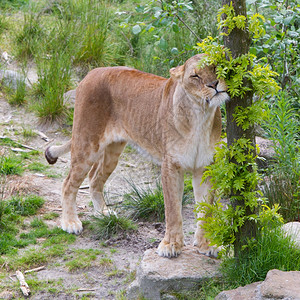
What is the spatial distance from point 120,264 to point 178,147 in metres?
1.31

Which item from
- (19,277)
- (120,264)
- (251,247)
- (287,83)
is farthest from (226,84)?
(287,83)

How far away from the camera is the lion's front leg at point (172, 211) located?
14.6 ft

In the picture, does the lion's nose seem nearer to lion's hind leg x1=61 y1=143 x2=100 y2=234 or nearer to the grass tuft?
lion's hind leg x1=61 y1=143 x2=100 y2=234

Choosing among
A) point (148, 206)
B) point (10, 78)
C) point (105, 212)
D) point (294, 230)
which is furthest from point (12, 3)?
point (294, 230)

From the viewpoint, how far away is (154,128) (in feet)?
16.6

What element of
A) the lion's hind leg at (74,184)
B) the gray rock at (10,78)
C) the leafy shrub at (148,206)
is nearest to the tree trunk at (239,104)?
the leafy shrub at (148,206)

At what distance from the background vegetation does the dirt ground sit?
7.8 inches

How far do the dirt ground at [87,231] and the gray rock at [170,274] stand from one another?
0.33 m

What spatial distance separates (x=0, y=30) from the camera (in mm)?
10461

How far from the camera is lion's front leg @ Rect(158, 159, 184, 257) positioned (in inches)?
175

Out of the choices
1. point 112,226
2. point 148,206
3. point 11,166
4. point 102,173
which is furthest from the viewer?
point 11,166

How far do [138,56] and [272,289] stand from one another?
7063 mm

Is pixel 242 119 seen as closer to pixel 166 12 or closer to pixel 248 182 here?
pixel 248 182

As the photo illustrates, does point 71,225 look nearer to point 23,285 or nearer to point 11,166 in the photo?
point 23,285
